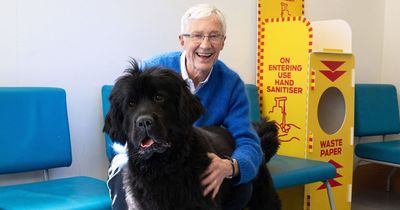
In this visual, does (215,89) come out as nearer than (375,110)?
Yes

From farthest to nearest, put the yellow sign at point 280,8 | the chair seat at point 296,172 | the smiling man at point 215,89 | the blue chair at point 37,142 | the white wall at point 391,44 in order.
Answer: the white wall at point 391,44 < the yellow sign at point 280,8 < the chair seat at point 296,172 < the blue chair at point 37,142 < the smiling man at point 215,89

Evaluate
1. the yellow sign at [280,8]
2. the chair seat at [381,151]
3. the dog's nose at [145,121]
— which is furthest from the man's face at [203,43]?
the chair seat at [381,151]

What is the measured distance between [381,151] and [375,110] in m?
→ 0.51

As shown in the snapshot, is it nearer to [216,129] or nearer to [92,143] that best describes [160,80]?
[216,129]

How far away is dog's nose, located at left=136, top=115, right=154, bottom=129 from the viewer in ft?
4.40

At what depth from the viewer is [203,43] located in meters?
1.92

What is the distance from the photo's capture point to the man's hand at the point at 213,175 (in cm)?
157

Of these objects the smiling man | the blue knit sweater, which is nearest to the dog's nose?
the smiling man

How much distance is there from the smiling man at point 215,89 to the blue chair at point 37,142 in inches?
20.1

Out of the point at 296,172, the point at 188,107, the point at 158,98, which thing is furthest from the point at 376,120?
the point at 158,98

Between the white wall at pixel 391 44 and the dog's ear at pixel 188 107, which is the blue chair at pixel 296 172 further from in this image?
the white wall at pixel 391 44

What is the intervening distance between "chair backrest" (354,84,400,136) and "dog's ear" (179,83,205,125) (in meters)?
3.06

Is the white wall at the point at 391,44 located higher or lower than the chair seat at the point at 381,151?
higher

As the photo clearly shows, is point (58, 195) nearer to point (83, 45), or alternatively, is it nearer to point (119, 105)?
point (119, 105)
